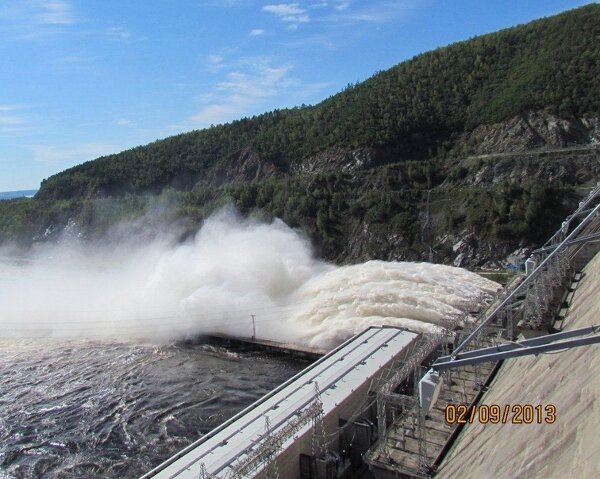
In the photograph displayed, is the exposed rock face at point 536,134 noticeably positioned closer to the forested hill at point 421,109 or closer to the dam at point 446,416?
the forested hill at point 421,109

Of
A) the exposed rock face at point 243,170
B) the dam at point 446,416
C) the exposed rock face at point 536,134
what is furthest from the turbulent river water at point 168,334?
the exposed rock face at point 243,170

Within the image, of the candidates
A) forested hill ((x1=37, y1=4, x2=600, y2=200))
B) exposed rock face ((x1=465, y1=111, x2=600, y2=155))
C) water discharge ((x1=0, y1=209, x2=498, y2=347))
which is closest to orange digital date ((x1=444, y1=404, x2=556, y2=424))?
water discharge ((x1=0, y1=209, x2=498, y2=347))

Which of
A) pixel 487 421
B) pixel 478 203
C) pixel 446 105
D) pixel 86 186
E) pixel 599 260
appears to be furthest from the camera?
pixel 86 186

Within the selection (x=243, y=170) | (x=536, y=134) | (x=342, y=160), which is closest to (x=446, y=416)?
(x=536, y=134)

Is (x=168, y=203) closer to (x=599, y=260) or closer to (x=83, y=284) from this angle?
(x=83, y=284)

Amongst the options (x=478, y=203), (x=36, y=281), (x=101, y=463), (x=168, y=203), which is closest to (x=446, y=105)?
(x=478, y=203)

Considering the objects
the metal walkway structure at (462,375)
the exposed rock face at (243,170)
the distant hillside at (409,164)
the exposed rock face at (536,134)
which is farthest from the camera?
the exposed rock face at (243,170)

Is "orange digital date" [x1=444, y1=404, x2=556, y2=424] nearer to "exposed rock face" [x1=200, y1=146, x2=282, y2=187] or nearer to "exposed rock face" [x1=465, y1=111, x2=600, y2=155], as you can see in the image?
"exposed rock face" [x1=465, y1=111, x2=600, y2=155]
